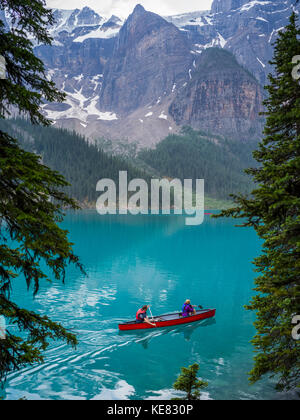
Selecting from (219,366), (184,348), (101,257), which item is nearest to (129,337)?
(184,348)

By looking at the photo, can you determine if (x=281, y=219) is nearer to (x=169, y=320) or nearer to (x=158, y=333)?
(x=158, y=333)

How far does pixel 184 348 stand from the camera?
21734 millimetres

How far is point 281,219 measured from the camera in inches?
296

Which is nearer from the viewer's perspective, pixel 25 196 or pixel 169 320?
pixel 25 196

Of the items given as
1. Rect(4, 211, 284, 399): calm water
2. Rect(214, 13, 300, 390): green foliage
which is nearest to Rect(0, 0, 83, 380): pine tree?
Rect(214, 13, 300, 390): green foliage

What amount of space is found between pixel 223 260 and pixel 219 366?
3883 cm

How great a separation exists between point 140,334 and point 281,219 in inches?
752

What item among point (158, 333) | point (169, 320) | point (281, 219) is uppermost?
point (281, 219)

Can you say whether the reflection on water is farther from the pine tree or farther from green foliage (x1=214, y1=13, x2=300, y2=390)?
the pine tree

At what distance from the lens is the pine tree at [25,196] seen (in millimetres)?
6469

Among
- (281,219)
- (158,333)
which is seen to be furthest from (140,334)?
(281,219)

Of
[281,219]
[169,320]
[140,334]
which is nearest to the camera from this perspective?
[281,219]

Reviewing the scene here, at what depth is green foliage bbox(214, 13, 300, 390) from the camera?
7.40 m

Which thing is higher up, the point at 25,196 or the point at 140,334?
the point at 25,196
